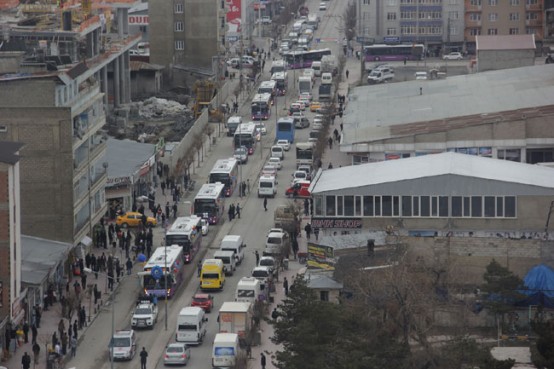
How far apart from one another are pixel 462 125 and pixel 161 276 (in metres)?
23.6

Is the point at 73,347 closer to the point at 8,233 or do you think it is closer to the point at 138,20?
the point at 8,233

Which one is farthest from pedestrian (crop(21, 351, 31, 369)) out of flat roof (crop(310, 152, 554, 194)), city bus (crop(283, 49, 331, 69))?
city bus (crop(283, 49, 331, 69))

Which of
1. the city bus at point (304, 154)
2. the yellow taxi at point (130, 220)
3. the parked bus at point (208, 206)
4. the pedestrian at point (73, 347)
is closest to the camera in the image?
the pedestrian at point (73, 347)

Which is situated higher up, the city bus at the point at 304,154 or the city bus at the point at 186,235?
the city bus at the point at 304,154

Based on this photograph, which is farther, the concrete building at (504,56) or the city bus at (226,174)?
the concrete building at (504,56)

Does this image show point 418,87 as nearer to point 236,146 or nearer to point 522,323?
point 236,146

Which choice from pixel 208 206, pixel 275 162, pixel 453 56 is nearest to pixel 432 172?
pixel 208 206

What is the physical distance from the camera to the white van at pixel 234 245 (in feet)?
222

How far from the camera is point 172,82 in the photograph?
4606 inches

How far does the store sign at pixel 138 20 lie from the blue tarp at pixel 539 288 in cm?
7218

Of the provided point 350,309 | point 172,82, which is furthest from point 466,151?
point 172,82

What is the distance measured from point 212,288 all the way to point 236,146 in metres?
28.4

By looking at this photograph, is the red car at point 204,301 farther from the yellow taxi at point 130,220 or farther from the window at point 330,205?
the yellow taxi at point 130,220

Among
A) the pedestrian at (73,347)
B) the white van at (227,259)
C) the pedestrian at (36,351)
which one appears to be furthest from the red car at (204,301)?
the pedestrian at (36,351)
